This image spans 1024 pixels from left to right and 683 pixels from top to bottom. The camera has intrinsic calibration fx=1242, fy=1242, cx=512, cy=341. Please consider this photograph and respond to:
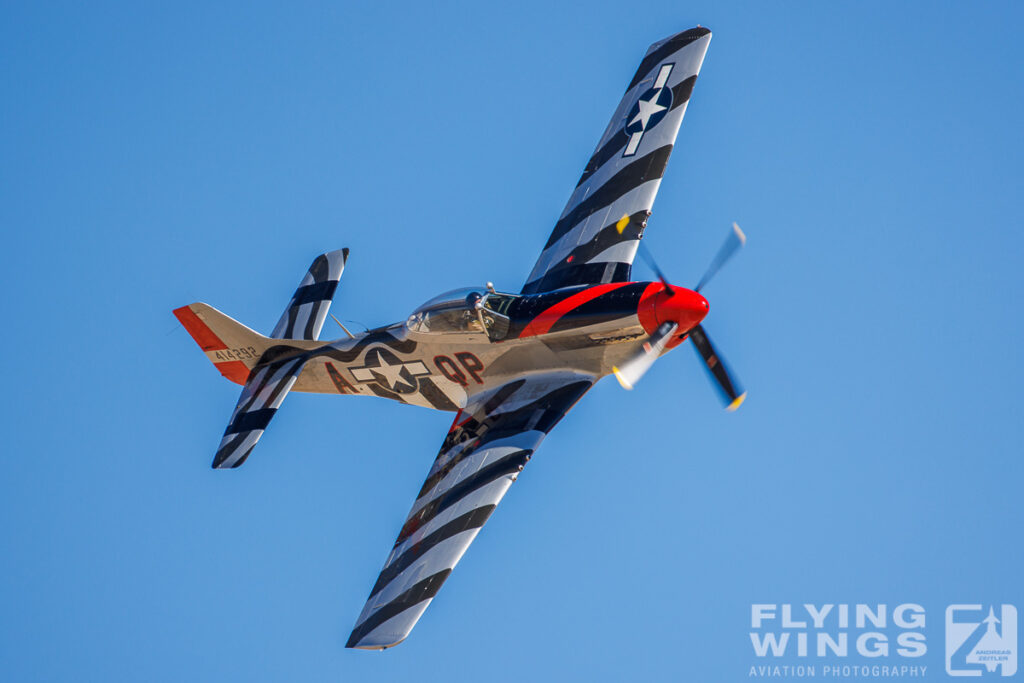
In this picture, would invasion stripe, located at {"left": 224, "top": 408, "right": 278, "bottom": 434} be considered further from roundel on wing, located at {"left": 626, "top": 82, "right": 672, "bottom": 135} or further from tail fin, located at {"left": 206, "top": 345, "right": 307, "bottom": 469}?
roundel on wing, located at {"left": 626, "top": 82, "right": 672, "bottom": 135}

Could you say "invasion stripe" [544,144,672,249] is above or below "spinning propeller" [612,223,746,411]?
above

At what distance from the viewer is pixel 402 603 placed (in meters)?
17.7

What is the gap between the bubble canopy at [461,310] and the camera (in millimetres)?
20234

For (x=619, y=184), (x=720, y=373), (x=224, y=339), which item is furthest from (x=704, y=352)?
(x=224, y=339)

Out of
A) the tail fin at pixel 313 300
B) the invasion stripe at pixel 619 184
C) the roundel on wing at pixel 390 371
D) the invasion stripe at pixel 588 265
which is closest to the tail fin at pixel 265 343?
the tail fin at pixel 313 300

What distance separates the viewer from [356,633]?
17.5 m

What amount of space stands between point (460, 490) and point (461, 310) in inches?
120

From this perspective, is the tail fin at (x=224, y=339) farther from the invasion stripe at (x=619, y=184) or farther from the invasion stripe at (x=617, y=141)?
the invasion stripe at (x=617, y=141)

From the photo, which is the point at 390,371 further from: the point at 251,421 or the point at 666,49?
the point at 666,49

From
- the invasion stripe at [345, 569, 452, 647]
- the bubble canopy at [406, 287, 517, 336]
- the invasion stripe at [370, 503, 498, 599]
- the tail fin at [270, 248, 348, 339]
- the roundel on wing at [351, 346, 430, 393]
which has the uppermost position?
the tail fin at [270, 248, 348, 339]

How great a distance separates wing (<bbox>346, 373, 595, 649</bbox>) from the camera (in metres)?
17.6

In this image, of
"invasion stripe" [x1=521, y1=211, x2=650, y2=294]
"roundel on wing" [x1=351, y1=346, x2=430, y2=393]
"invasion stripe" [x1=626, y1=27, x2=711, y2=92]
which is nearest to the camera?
"roundel on wing" [x1=351, y1=346, x2=430, y2=393]

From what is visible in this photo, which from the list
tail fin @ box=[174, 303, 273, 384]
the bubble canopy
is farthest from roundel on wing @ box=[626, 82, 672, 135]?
tail fin @ box=[174, 303, 273, 384]

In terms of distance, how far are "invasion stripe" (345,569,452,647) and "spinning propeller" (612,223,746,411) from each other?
3974 millimetres
